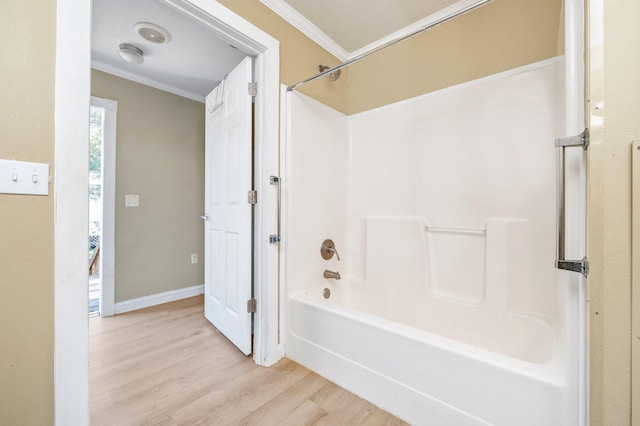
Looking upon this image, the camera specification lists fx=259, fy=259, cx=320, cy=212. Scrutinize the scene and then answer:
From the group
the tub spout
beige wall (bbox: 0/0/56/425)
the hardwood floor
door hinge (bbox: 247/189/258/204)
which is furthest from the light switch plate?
the tub spout

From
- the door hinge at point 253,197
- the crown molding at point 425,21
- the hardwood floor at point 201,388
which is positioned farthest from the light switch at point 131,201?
the crown molding at point 425,21

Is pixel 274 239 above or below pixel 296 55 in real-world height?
below

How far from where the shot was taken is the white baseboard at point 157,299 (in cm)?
258

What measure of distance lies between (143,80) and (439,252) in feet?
10.8

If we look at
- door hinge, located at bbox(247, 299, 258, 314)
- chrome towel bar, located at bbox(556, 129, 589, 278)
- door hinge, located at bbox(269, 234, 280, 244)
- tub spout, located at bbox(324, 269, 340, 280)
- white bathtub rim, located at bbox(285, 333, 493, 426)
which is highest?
chrome towel bar, located at bbox(556, 129, 589, 278)

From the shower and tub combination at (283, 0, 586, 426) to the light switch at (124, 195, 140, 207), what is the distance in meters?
1.91

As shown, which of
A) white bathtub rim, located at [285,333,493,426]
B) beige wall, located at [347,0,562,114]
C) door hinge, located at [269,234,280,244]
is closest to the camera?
white bathtub rim, located at [285,333,493,426]

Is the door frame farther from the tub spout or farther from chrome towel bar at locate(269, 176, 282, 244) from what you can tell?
the tub spout

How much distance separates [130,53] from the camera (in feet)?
7.29

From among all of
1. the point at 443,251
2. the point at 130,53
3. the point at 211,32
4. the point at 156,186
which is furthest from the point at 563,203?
the point at 156,186

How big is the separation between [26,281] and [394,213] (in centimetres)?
200

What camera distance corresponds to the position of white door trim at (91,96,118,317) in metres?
2.46

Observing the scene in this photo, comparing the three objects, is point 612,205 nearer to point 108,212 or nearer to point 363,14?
point 363,14

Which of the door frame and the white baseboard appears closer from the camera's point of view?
the door frame
